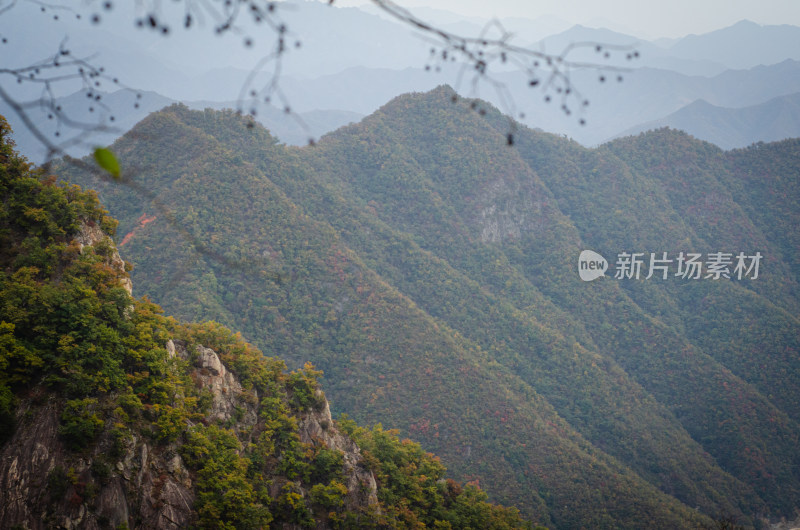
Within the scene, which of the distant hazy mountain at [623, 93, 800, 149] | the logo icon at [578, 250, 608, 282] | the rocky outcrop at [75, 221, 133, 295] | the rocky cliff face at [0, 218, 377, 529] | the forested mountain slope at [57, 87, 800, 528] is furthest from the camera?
the distant hazy mountain at [623, 93, 800, 149]

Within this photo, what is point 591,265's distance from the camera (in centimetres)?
6194

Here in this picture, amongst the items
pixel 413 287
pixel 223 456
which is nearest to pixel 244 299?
pixel 413 287

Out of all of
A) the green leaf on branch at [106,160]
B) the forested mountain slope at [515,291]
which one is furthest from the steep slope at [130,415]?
the forested mountain slope at [515,291]

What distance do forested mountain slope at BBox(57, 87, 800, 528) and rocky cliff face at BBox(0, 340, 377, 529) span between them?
13.3 meters

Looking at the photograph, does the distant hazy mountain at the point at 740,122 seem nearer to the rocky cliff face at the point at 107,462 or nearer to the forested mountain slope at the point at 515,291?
the forested mountain slope at the point at 515,291

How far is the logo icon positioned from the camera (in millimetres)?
60625

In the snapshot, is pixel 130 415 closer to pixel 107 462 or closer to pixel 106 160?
pixel 107 462

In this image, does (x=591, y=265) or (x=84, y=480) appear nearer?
(x=84, y=480)

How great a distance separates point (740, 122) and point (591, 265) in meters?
167

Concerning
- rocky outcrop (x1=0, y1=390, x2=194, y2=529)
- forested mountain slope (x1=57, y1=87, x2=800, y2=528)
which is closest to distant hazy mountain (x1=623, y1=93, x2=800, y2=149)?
forested mountain slope (x1=57, y1=87, x2=800, y2=528)

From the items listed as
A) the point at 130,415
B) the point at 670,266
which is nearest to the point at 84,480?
the point at 130,415

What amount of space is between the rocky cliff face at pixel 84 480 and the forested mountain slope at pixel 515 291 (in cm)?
1327

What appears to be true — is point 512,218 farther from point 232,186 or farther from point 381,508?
point 381,508

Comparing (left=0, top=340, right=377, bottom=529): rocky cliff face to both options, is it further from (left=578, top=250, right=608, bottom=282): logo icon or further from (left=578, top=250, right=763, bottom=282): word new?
(left=578, top=250, right=763, bottom=282): word new
